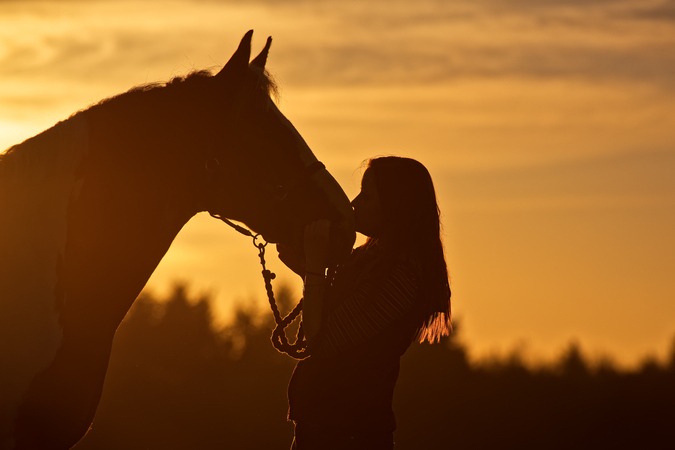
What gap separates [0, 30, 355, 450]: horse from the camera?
18.6ft

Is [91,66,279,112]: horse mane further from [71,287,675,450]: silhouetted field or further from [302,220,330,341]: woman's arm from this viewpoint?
[71,287,675,450]: silhouetted field

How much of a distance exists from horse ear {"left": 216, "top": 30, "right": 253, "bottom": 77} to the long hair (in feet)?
3.73

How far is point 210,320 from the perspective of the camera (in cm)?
5272

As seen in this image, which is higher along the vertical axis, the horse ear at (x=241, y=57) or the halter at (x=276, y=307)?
the horse ear at (x=241, y=57)

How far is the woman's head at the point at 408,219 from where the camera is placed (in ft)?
22.9

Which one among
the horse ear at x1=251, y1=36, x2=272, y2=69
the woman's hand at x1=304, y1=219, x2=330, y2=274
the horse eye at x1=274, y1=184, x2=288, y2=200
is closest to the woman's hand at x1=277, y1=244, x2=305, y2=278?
the woman's hand at x1=304, y1=219, x2=330, y2=274

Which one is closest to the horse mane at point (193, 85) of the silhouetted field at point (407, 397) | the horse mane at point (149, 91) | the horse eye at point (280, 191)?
the horse mane at point (149, 91)

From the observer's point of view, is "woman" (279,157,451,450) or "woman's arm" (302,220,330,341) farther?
"woman" (279,157,451,450)

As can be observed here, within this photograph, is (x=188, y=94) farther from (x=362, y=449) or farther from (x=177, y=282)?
(x=177, y=282)

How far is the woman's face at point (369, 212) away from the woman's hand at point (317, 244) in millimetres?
489

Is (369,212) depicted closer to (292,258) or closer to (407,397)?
(292,258)

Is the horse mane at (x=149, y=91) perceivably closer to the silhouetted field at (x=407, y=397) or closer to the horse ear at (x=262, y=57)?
the horse ear at (x=262, y=57)

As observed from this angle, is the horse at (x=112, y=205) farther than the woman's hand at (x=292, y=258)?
No

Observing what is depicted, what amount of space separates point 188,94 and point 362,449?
200 centimetres
